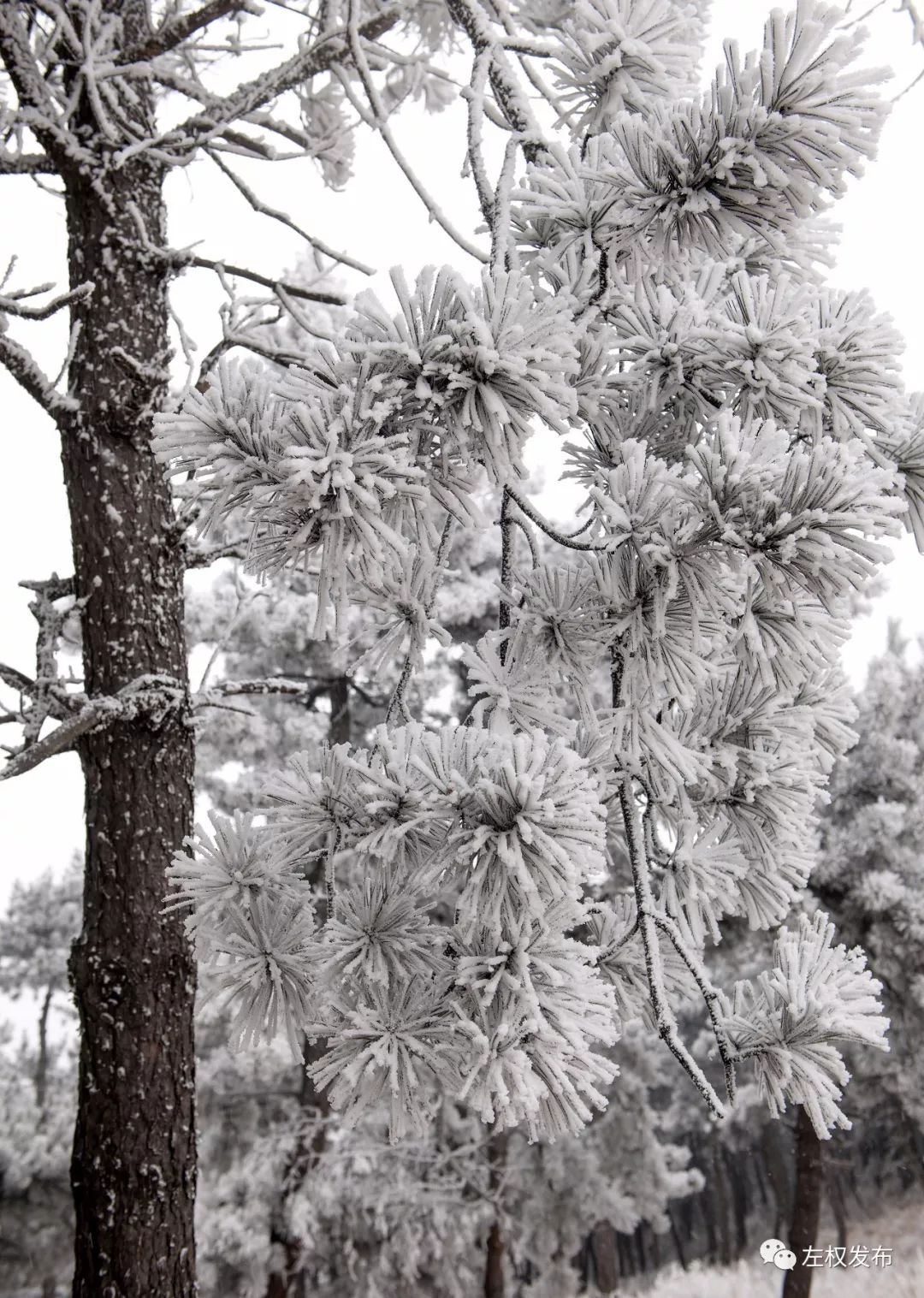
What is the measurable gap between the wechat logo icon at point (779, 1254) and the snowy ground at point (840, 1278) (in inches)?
80.7

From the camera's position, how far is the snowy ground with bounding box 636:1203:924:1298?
9.45 metres

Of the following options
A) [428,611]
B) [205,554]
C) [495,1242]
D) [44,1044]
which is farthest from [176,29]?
[44,1044]

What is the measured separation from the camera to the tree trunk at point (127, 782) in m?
2.24

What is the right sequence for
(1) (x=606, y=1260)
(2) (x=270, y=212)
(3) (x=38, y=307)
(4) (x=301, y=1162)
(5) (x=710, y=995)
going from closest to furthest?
(5) (x=710, y=995)
(3) (x=38, y=307)
(2) (x=270, y=212)
(4) (x=301, y=1162)
(1) (x=606, y=1260)

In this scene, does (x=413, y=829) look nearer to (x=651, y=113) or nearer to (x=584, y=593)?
(x=584, y=593)

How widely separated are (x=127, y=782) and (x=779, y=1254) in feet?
24.8

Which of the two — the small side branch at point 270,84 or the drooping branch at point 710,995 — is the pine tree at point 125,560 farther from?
the drooping branch at point 710,995

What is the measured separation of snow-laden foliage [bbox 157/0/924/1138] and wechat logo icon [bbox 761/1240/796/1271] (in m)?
7.64

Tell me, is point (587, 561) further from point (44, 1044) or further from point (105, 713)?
point (44, 1044)

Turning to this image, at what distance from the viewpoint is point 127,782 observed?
7.96 feet

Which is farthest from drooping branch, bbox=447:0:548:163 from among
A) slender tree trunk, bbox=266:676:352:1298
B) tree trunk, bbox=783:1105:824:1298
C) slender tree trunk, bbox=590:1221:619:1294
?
slender tree trunk, bbox=590:1221:619:1294

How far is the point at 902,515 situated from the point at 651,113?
2.05 feet

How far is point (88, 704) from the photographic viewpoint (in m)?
2.30

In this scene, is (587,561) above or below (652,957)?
above
